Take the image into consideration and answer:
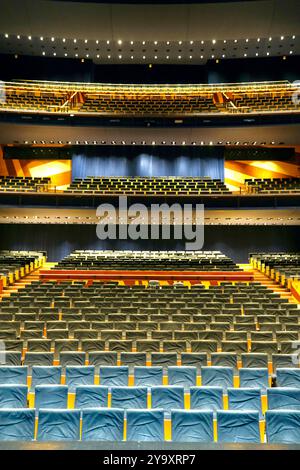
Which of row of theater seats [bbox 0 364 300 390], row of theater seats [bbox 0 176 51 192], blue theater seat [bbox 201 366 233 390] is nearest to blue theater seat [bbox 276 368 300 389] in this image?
row of theater seats [bbox 0 364 300 390]

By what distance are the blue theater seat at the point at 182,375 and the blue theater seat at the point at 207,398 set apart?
1.47ft

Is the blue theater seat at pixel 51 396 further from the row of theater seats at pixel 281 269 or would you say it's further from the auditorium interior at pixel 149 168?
the row of theater seats at pixel 281 269

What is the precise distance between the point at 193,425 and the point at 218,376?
94cm

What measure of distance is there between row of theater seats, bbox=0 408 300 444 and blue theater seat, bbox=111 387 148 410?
0.38 metres

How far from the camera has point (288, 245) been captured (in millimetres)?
13336

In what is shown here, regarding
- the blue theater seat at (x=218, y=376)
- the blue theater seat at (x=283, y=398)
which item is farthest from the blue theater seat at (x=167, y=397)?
the blue theater seat at (x=283, y=398)

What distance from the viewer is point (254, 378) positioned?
3316 mm

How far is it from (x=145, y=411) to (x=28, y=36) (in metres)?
13.7

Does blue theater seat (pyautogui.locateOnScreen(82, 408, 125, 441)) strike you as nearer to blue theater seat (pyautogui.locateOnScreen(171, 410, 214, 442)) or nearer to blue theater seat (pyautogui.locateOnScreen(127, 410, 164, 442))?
blue theater seat (pyautogui.locateOnScreen(127, 410, 164, 442))

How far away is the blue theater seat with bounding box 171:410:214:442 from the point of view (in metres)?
2.43

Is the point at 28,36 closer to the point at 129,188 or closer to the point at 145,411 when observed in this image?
the point at 129,188

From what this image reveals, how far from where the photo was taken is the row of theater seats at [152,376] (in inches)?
130

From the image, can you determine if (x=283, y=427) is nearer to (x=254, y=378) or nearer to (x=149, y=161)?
(x=254, y=378)

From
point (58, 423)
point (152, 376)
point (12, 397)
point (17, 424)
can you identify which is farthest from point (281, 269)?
point (17, 424)
